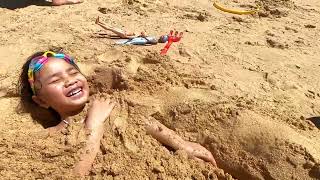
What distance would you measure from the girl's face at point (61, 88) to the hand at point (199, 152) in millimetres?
660

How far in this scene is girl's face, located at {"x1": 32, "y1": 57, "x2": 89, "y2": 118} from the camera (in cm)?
250

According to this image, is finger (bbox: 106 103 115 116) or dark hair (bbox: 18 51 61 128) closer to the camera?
finger (bbox: 106 103 115 116)

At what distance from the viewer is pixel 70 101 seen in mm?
2498

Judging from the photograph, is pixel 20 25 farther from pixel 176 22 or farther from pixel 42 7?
pixel 176 22

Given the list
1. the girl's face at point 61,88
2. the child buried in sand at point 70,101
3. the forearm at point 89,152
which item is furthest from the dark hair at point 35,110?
the forearm at point 89,152

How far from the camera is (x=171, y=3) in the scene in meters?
4.43

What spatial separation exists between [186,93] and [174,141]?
1.14 ft

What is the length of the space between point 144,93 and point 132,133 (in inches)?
13.7

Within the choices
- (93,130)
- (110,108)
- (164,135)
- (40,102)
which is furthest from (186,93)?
(40,102)

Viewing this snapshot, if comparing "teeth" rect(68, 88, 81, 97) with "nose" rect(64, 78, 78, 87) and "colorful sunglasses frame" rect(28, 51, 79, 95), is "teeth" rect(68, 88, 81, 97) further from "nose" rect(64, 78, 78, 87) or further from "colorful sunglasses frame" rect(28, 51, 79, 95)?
"colorful sunglasses frame" rect(28, 51, 79, 95)

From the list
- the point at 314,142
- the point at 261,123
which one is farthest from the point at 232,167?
the point at 314,142

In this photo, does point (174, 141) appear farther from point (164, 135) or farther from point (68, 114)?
point (68, 114)

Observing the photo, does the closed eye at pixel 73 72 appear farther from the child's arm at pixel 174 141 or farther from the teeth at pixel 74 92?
the child's arm at pixel 174 141

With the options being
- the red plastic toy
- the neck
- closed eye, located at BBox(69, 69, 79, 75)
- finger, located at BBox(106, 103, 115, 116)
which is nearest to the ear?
the neck
